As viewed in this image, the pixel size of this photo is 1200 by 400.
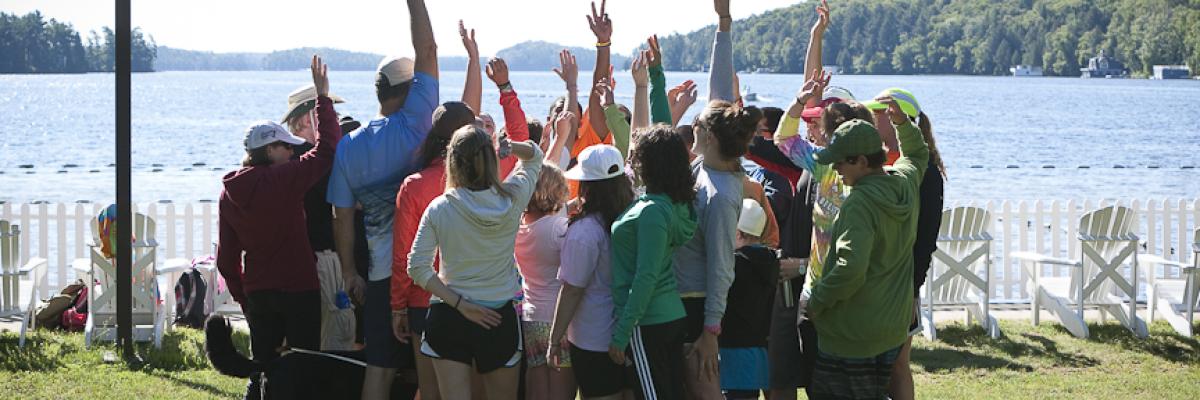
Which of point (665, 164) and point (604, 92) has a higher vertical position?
point (604, 92)

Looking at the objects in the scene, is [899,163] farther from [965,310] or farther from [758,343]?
[965,310]

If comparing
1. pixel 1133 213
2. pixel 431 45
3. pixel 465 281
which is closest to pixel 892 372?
pixel 465 281

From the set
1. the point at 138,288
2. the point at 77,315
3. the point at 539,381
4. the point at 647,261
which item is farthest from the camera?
the point at 77,315

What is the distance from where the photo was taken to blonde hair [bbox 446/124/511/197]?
190 inches

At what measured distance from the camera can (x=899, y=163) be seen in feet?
17.0

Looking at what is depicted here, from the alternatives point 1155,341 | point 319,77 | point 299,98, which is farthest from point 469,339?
point 1155,341

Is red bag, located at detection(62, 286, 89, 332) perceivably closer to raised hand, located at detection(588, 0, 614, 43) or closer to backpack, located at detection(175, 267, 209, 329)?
backpack, located at detection(175, 267, 209, 329)

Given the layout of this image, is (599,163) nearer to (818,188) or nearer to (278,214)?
(818,188)

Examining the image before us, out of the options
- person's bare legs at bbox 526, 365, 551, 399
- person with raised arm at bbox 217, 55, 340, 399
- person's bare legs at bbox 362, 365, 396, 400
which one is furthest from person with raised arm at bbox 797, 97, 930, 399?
person with raised arm at bbox 217, 55, 340, 399

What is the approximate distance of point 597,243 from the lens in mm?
4895

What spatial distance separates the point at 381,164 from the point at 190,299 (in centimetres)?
474

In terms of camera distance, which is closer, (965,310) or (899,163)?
(899,163)

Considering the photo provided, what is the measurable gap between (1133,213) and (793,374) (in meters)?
5.03

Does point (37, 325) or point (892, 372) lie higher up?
point (892, 372)
